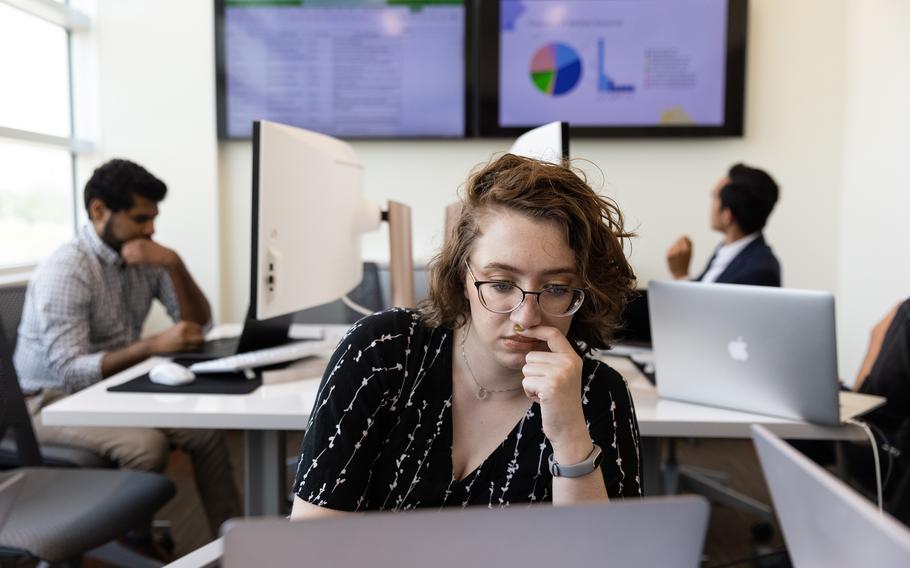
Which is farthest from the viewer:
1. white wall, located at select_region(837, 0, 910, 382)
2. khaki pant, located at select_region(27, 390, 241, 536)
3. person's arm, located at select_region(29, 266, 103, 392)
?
white wall, located at select_region(837, 0, 910, 382)

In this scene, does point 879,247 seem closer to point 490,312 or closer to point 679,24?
point 679,24

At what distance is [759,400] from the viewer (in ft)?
5.71

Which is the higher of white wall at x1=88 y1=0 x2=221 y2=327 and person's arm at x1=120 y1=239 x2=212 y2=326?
white wall at x1=88 y1=0 x2=221 y2=327

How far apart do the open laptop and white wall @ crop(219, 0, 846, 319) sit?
5.48ft

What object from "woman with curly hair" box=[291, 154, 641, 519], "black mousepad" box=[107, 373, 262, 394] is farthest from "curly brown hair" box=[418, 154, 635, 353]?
"black mousepad" box=[107, 373, 262, 394]

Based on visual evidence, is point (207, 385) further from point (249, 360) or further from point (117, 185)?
point (117, 185)

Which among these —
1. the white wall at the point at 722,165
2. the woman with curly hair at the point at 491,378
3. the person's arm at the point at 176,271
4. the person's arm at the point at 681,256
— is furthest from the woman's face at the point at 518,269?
the white wall at the point at 722,165

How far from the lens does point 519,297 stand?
3.64 ft

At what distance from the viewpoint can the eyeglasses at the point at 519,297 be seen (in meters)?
1.11

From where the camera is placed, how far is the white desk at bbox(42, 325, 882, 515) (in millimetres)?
1690

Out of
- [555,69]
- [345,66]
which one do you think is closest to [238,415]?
[345,66]

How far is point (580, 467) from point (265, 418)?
0.88m

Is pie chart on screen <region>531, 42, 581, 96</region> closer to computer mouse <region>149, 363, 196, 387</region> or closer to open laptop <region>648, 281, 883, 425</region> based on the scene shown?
open laptop <region>648, 281, 883, 425</region>

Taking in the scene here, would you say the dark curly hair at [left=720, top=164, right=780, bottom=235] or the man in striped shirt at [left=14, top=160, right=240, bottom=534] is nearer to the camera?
the man in striped shirt at [left=14, top=160, right=240, bottom=534]
